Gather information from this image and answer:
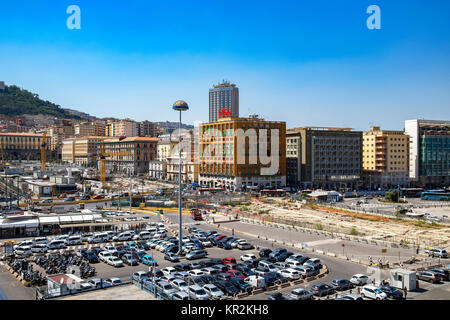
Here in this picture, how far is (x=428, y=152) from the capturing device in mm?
61938

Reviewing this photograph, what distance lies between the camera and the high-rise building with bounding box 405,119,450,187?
61750 mm

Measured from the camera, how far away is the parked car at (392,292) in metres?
11.7

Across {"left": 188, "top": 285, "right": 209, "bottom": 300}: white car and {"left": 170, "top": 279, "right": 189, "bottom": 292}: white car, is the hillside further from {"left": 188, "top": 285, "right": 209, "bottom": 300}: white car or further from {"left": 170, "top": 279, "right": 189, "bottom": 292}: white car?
{"left": 188, "top": 285, "right": 209, "bottom": 300}: white car

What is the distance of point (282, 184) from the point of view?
175 ft

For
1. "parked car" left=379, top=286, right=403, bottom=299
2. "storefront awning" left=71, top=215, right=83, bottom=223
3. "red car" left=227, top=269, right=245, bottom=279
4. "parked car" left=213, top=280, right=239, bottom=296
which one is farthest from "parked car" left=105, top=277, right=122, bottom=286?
"storefront awning" left=71, top=215, right=83, bottom=223

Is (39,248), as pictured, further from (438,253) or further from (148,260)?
(438,253)

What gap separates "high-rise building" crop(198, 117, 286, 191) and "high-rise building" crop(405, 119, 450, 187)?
75.7 feet

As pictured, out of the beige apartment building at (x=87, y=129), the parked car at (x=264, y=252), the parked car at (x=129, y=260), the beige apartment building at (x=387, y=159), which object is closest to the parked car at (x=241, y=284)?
the parked car at (x=264, y=252)

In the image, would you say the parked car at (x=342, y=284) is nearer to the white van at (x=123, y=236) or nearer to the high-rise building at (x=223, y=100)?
the white van at (x=123, y=236)

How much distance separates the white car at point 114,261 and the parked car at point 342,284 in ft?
28.0

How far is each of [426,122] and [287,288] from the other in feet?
194
